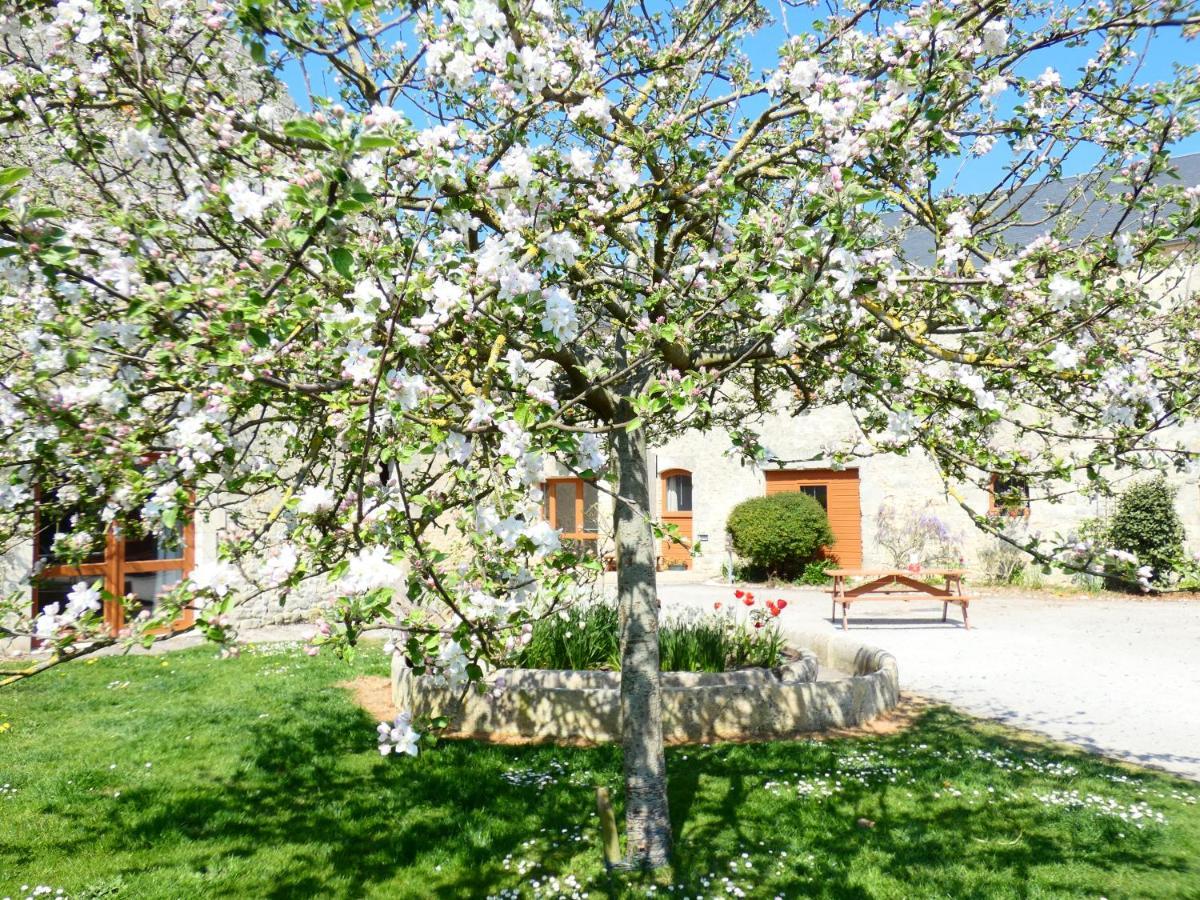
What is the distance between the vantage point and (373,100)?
3.16 meters

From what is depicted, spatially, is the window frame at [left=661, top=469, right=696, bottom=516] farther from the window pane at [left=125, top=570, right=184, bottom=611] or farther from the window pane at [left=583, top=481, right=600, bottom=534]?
the window pane at [left=125, top=570, right=184, bottom=611]

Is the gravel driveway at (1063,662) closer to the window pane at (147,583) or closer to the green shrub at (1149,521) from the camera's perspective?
the green shrub at (1149,521)

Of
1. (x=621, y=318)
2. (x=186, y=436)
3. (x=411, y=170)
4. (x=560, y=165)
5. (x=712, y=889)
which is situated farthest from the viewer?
(x=621, y=318)

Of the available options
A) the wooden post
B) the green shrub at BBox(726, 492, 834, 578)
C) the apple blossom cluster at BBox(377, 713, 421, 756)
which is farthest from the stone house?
the apple blossom cluster at BBox(377, 713, 421, 756)

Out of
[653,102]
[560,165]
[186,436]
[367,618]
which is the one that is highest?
[653,102]

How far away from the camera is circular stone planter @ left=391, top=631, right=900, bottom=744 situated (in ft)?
19.8

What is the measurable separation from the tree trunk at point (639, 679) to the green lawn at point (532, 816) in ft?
0.78

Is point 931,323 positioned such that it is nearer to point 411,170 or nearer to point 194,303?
point 411,170

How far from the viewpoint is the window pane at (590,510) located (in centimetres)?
1845

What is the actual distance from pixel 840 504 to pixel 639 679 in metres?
14.6

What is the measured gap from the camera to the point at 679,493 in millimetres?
19406

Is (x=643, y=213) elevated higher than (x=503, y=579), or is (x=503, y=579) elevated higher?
(x=643, y=213)

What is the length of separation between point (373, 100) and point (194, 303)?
51.1 inches

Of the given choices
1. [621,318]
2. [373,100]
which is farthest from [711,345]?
[373,100]
